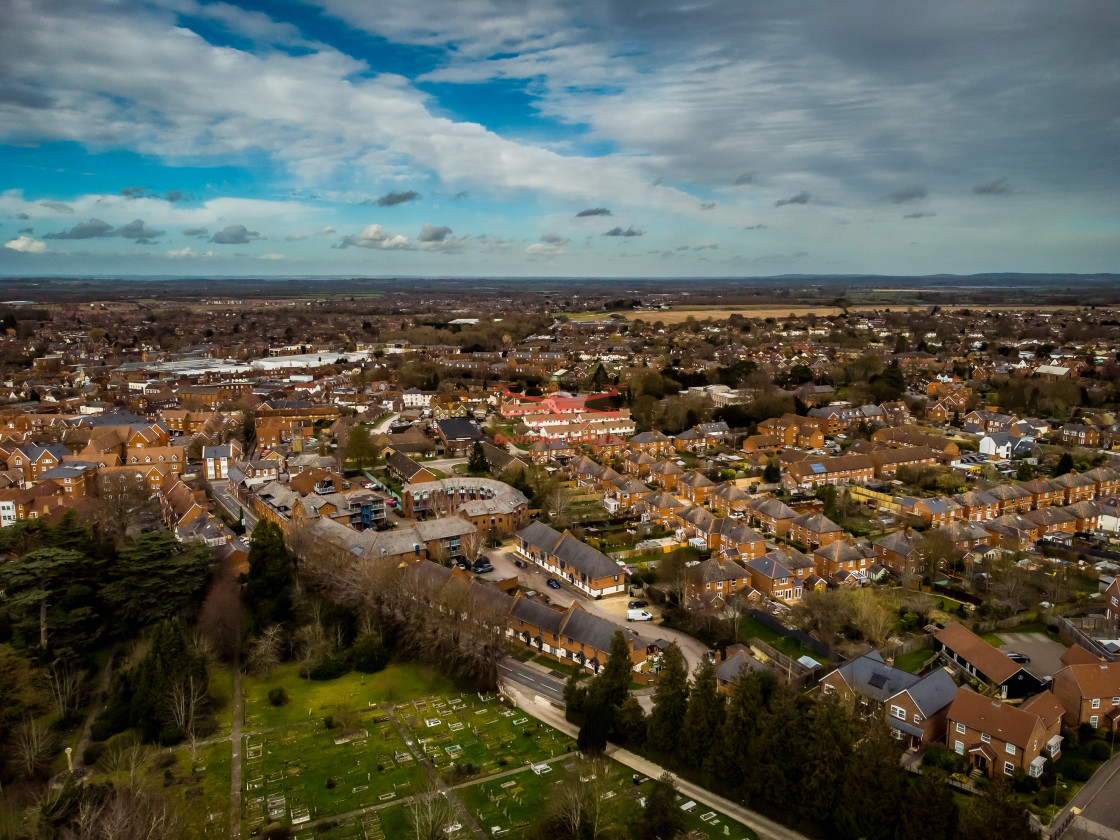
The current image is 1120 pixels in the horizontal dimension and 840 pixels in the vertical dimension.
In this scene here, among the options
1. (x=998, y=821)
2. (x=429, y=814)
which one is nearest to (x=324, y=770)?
(x=429, y=814)

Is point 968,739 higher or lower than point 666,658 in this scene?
lower

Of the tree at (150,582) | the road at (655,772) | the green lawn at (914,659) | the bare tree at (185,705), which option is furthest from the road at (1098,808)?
the tree at (150,582)

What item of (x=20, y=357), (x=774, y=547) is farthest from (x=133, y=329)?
(x=774, y=547)

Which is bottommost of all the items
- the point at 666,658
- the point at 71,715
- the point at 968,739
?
the point at 71,715

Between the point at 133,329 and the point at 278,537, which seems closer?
the point at 278,537

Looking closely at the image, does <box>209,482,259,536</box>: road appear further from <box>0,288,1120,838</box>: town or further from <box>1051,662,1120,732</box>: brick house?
<box>1051,662,1120,732</box>: brick house

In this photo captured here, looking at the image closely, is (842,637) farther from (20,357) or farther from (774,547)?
(20,357)
